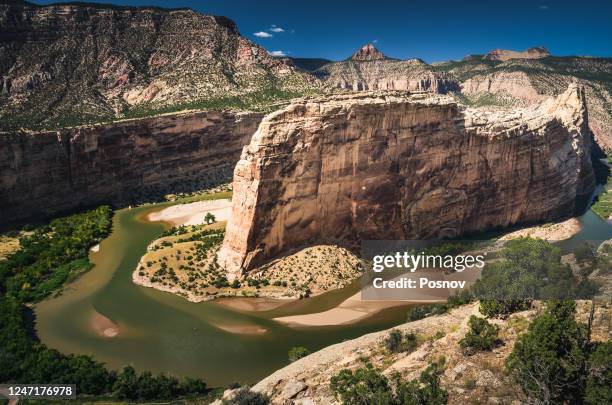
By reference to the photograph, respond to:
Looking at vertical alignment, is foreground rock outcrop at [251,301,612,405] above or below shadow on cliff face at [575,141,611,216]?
below

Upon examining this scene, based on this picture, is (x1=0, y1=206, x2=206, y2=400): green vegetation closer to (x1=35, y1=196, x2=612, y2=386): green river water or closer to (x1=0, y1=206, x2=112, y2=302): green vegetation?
(x1=0, y1=206, x2=112, y2=302): green vegetation

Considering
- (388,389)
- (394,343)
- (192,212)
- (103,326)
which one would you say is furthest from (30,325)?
(192,212)

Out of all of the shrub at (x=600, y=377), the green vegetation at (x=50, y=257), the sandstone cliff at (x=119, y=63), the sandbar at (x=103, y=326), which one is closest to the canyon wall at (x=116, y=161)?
the green vegetation at (x=50, y=257)

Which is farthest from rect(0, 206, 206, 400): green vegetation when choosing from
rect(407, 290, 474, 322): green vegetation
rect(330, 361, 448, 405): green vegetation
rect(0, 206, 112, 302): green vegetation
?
rect(407, 290, 474, 322): green vegetation

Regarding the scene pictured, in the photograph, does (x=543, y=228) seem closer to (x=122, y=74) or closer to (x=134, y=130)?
(x=134, y=130)

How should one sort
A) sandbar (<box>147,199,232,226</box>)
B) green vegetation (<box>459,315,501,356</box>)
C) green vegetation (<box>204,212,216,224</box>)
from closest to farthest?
1. green vegetation (<box>459,315,501,356</box>)
2. green vegetation (<box>204,212,216,224</box>)
3. sandbar (<box>147,199,232,226</box>)

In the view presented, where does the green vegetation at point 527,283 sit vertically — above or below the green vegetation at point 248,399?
above

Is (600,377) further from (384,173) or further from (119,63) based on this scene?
(119,63)

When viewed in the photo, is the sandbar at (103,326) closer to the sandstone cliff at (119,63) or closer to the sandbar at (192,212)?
the sandbar at (192,212)
